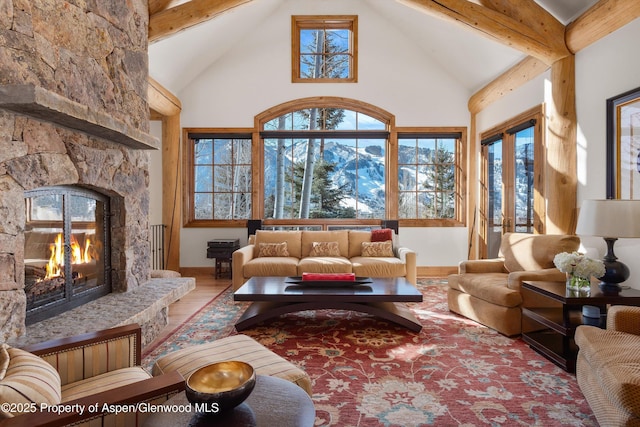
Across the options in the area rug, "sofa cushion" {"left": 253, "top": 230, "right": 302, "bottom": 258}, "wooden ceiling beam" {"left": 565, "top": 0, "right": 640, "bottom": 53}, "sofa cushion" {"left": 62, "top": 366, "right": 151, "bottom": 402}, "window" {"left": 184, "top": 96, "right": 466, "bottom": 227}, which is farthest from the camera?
"window" {"left": 184, "top": 96, "right": 466, "bottom": 227}

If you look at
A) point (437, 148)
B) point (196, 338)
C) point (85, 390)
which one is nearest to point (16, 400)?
point (85, 390)

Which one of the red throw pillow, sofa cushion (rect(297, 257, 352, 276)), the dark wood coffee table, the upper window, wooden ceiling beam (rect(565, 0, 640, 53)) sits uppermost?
the upper window

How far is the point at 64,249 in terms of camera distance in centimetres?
268

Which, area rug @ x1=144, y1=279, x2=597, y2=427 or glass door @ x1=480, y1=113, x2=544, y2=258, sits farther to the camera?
glass door @ x1=480, y1=113, x2=544, y2=258

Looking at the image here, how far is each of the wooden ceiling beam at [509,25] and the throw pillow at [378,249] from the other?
2.83 metres

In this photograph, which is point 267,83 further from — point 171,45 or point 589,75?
point 589,75

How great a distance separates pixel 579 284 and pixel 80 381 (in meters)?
3.21

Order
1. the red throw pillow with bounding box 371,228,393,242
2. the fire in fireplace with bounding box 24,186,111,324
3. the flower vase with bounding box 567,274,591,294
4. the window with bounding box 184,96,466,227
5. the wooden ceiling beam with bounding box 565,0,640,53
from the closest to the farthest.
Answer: the fire in fireplace with bounding box 24,186,111,324, the flower vase with bounding box 567,274,591,294, the wooden ceiling beam with bounding box 565,0,640,53, the red throw pillow with bounding box 371,228,393,242, the window with bounding box 184,96,466,227

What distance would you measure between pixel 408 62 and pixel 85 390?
6.30 m

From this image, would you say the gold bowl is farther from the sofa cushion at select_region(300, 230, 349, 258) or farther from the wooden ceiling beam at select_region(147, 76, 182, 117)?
the wooden ceiling beam at select_region(147, 76, 182, 117)

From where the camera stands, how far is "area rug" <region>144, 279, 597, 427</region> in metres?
1.99

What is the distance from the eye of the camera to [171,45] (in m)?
4.96

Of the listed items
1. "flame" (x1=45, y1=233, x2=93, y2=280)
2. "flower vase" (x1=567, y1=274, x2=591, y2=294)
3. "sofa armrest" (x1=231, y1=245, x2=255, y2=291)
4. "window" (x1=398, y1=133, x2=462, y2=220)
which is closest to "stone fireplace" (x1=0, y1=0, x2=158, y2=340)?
"flame" (x1=45, y1=233, x2=93, y2=280)

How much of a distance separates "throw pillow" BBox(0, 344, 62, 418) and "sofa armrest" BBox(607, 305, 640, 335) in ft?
9.00
